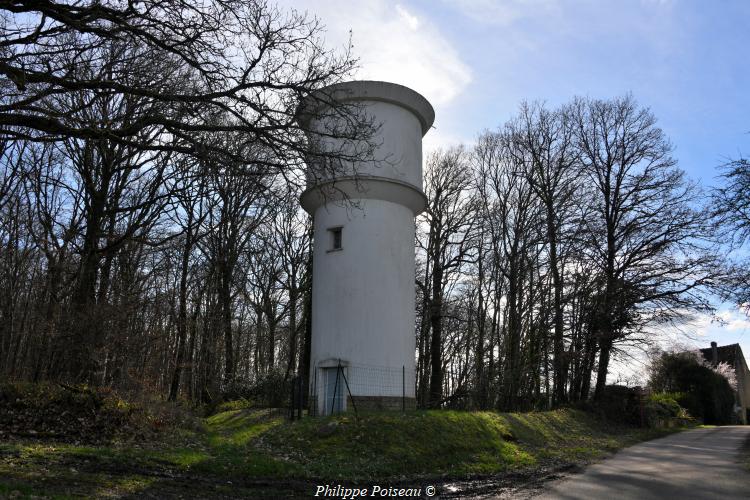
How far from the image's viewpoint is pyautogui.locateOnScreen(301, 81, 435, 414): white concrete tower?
1762cm

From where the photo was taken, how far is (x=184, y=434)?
1395 centimetres

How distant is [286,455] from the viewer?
1248 cm

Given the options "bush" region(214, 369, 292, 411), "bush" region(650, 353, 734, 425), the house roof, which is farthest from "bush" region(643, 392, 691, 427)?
the house roof

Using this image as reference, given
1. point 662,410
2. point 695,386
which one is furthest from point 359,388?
point 695,386

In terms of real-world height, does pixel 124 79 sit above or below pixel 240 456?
above

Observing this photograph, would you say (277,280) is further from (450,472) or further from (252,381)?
(450,472)

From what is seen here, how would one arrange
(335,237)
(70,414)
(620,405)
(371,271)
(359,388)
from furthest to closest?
1. (620,405)
2. (335,237)
3. (371,271)
4. (359,388)
5. (70,414)

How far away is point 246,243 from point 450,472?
1726cm

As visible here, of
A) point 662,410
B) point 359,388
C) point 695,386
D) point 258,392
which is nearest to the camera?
point 359,388

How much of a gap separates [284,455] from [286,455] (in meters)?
0.04

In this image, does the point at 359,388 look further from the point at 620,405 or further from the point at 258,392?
the point at 620,405

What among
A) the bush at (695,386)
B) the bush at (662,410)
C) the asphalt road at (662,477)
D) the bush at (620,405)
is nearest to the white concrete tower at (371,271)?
the asphalt road at (662,477)

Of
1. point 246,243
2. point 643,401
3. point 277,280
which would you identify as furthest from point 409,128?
point 643,401

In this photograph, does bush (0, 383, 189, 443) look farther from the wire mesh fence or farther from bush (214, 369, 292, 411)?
bush (214, 369, 292, 411)
